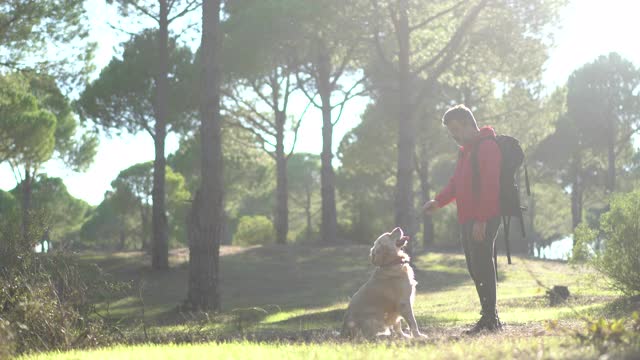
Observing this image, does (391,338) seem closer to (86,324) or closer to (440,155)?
(86,324)

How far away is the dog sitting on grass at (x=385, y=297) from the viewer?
6.02 m

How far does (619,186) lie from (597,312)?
41267 mm

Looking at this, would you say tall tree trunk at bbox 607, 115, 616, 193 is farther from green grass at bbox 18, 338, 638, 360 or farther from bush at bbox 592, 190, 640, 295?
green grass at bbox 18, 338, 638, 360

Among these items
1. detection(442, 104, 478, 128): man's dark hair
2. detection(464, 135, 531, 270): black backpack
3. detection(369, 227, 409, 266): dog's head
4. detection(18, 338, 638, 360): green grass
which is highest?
detection(442, 104, 478, 128): man's dark hair

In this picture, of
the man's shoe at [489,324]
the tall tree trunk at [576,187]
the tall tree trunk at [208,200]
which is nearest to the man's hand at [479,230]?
the man's shoe at [489,324]

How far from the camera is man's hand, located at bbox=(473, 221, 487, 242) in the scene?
6.13m

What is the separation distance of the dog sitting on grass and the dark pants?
0.62 meters

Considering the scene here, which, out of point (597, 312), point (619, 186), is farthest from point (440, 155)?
point (597, 312)

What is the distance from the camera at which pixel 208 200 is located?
1280 centimetres

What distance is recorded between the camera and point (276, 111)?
103ft

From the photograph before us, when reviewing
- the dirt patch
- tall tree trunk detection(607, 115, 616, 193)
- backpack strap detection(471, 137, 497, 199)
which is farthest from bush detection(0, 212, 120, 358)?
→ tall tree trunk detection(607, 115, 616, 193)

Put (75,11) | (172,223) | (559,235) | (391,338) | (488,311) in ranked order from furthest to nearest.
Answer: (172,223) → (559,235) → (75,11) → (488,311) → (391,338)

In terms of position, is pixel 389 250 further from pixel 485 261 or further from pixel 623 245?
pixel 623 245

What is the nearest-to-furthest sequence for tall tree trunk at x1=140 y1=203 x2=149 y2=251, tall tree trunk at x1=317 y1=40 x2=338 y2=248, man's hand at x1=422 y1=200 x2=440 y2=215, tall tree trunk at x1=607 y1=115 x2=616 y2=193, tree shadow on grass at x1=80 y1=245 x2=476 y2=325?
man's hand at x1=422 y1=200 x2=440 y2=215, tree shadow on grass at x1=80 y1=245 x2=476 y2=325, tall tree trunk at x1=317 y1=40 x2=338 y2=248, tall tree trunk at x1=607 y1=115 x2=616 y2=193, tall tree trunk at x1=140 y1=203 x2=149 y2=251
